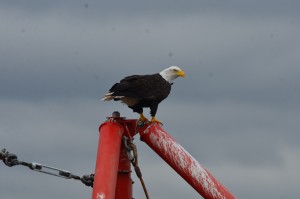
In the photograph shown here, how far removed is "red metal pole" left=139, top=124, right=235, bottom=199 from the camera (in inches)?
446

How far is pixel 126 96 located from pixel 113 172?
120 inches

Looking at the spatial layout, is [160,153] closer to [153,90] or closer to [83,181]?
[83,181]

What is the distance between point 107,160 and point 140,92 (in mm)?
3341

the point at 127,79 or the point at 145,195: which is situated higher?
the point at 127,79

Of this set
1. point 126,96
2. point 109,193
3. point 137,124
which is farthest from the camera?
point 126,96

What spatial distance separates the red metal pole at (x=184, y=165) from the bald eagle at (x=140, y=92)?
170 cm

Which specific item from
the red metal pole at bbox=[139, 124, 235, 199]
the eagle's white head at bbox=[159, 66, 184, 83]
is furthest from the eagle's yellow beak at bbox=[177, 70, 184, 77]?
the red metal pole at bbox=[139, 124, 235, 199]

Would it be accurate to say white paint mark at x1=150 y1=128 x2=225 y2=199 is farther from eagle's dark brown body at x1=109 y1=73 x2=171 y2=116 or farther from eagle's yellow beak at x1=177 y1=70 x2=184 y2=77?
eagle's yellow beak at x1=177 y1=70 x2=184 y2=77

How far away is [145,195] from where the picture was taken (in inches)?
440

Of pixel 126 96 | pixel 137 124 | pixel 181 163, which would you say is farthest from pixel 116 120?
pixel 126 96

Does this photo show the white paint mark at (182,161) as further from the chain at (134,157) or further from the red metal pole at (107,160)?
the red metal pole at (107,160)

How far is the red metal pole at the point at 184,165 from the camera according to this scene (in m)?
11.3

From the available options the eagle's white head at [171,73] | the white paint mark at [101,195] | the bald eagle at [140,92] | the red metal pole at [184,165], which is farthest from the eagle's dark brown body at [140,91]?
the white paint mark at [101,195]

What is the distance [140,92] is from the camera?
13766 mm
